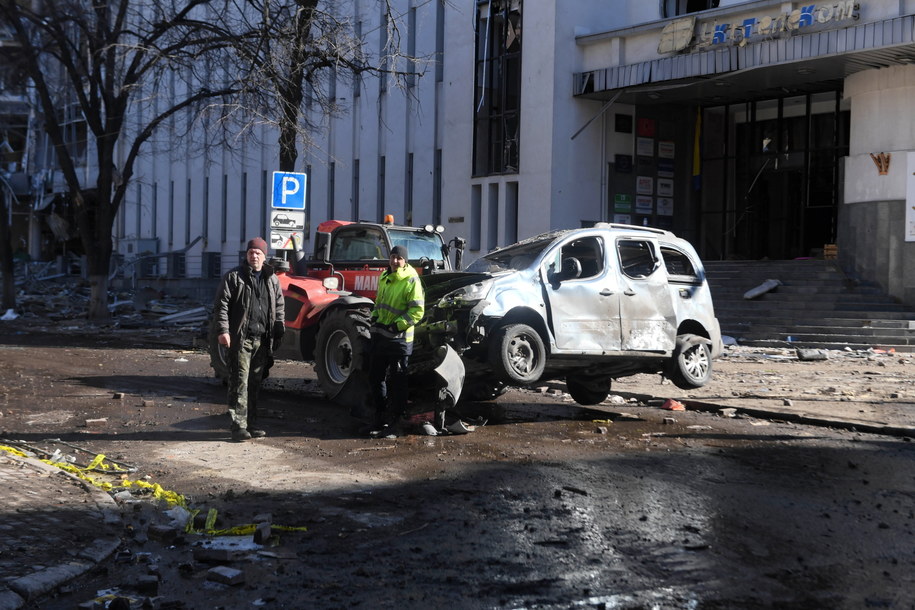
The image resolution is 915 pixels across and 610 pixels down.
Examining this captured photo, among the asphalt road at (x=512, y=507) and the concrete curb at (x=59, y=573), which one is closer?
the concrete curb at (x=59, y=573)

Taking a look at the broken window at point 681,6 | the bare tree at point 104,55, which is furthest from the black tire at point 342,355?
the broken window at point 681,6

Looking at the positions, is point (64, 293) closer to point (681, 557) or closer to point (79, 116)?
point (79, 116)

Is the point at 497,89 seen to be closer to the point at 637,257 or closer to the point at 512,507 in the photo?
the point at 637,257

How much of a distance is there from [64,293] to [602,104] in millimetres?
24050

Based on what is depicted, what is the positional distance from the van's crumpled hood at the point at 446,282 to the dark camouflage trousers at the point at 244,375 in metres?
2.08

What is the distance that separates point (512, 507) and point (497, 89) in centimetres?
2389

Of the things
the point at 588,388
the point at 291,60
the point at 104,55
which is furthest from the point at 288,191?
the point at 104,55

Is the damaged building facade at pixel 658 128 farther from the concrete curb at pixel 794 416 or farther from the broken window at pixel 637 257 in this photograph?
the broken window at pixel 637 257

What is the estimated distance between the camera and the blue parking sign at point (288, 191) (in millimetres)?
17344

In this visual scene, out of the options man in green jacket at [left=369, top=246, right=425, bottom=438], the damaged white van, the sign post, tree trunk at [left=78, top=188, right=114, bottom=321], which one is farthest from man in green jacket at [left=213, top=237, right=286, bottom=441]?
tree trunk at [left=78, top=188, right=114, bottom=321]

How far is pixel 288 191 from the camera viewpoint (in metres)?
17.5

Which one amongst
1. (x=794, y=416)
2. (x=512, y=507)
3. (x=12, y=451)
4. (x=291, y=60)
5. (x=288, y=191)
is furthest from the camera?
(x=291, y=60)

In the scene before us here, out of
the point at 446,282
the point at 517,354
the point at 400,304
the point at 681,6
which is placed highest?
the point at 681,6

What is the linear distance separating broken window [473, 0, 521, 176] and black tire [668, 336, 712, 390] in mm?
17012
